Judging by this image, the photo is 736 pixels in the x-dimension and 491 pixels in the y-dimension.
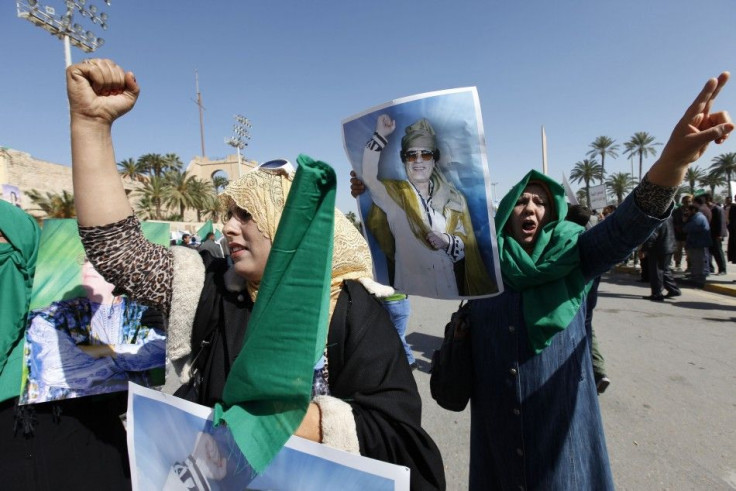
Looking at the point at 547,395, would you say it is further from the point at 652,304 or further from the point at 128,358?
the point at 652,304

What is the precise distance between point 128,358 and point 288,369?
4.00ft

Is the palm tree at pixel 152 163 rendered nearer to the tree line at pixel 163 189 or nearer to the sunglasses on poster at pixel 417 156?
the tree line at pixel 163 189

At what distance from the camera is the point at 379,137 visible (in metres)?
1.44

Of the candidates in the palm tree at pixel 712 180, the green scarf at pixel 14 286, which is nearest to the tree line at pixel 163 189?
the green scarf at pixel 14 286

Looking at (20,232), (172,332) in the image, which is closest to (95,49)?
(20,232)

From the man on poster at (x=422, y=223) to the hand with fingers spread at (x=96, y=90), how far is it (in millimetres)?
805

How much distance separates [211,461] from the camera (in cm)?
95

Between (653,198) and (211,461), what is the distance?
1.48 meters

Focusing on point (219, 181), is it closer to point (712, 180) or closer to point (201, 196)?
point (201, 196)

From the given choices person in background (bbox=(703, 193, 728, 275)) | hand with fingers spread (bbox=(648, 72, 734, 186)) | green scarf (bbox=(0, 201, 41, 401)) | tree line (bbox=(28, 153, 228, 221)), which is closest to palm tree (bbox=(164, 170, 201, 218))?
tree line (bbox=(28, 153, 228, 221))

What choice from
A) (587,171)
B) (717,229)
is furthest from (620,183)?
(717,229)

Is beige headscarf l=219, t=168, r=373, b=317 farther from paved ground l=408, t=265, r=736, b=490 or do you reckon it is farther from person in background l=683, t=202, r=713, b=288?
person in background l=683, t=202, r=713, b=288

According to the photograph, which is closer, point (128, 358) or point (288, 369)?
point (288, 369)

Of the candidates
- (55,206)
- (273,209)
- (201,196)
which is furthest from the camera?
(201,196)
